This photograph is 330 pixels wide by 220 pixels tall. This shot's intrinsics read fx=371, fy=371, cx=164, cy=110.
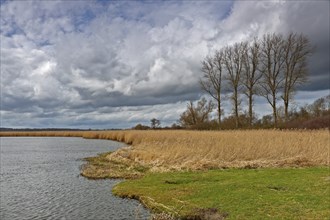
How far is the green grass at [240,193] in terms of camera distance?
9.01 m

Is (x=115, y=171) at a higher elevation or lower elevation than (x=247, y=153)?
lower

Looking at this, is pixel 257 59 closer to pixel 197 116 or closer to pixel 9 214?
pixel 197 116

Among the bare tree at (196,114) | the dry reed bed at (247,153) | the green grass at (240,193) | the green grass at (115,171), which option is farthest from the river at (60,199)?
the bare tree at (196,114)

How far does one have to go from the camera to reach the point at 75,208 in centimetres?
1201

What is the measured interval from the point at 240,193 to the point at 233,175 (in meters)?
3.86

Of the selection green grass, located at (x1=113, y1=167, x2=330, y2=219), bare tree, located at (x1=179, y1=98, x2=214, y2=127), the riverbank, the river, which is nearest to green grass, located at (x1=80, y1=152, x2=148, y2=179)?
the riverbank

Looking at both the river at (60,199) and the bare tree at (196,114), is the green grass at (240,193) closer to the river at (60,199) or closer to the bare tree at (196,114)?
the river at (60,199)

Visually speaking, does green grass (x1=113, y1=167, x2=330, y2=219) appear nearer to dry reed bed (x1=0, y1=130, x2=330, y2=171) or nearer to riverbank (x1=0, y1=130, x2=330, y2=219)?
riverbank (x1=0, y1=130, x2=330, y2=219)

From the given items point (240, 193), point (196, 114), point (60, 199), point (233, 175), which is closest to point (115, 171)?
point (60, 199)

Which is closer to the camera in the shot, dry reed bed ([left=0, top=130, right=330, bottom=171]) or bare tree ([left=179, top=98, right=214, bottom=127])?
dry reed bed ([left=0, top=130, right=330, bottom=171])

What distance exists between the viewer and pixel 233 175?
1491 centimetres

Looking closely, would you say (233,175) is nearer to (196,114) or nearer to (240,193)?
(240,193)

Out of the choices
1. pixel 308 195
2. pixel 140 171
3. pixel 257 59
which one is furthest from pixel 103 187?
pixel 257 59

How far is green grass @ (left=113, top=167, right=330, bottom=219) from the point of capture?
9.01 metres
